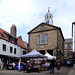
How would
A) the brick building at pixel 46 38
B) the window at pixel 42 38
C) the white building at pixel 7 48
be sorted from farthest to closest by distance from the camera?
the window at pixel 42 38
the brick building at pixel 46 38
the white building at pixel 7 48

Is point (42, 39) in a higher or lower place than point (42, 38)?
lower

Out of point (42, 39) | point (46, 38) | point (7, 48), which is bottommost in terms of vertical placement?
point (7, 48)

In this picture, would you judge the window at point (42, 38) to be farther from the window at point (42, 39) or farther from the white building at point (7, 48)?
the white building at point (7, 48)

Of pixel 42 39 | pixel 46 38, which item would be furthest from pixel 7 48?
pixel 46 38

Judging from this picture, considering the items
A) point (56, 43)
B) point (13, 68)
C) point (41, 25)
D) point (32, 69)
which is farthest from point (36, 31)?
point (32, 69)

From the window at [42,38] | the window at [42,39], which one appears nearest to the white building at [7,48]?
the window at [42,39]

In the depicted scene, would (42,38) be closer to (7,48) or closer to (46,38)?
(46,38)

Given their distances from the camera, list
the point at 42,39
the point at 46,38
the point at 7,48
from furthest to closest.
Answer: the point at 42,39 < the point at 46,38 < the point at 7,48

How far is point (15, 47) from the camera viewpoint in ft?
94.5

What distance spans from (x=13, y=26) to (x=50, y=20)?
115 feet

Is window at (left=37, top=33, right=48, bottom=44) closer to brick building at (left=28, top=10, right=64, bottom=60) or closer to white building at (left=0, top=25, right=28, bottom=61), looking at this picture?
brick building at (left=28, top=10, right=64, bottom=60)

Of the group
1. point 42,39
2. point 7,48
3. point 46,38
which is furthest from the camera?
point 42,39

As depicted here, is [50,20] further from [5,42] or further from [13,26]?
[5,42]

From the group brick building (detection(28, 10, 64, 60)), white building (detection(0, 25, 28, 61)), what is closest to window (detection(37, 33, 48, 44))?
brick building (detection(28, 10, 64, 60))
